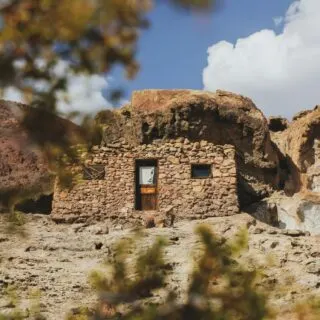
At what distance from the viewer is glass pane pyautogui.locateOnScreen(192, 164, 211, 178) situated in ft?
57.6

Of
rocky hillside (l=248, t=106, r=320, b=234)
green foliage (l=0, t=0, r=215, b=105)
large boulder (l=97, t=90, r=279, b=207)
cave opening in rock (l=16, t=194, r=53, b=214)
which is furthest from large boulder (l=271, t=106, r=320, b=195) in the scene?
green foliage (l=0, t=0, r=215, b=105)

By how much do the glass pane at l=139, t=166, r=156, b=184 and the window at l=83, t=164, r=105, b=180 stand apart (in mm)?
1114

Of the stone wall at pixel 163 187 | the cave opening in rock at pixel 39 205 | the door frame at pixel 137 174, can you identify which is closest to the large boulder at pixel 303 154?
the stone wall at pixel 163 187

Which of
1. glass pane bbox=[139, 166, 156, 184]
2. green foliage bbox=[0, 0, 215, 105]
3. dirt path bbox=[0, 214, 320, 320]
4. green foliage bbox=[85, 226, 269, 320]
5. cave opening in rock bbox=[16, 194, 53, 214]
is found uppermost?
green foliage bbox=[0, 0, 215, 105]

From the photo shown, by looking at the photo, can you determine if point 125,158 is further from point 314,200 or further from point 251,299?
point 251,299

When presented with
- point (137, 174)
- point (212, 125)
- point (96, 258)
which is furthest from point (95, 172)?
point (212, 125)

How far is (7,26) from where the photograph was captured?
401 centimetres

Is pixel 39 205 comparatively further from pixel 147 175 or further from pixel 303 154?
pixel 303 154

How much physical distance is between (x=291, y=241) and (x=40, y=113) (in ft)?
35.4

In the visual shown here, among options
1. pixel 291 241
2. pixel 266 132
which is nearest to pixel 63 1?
pixel 291 241

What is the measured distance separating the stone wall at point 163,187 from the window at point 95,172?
0.12m

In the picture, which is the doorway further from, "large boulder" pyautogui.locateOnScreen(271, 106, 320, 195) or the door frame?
"large boulder" pyautogui.locateOnScreen(271, 106, 320, 195)

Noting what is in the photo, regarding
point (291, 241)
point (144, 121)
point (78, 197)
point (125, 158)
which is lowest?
point (291, 241)

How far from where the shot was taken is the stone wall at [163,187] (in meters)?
17.0
